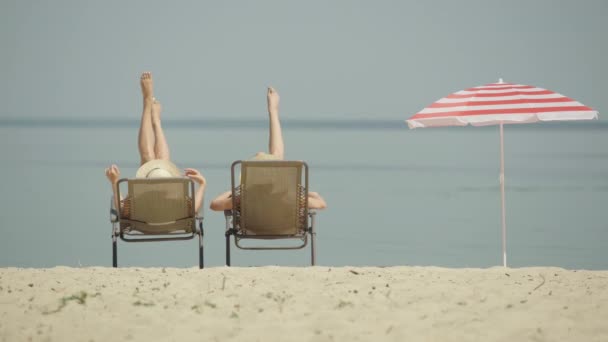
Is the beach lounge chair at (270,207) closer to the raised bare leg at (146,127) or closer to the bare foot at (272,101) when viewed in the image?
the bare foot at (272,101)

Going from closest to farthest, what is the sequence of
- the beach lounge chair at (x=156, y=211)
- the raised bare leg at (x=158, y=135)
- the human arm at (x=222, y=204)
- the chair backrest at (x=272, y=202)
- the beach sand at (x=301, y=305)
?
the beach sand at (x=301, y=305), the beach lounge chair at (x=156, y=211), the chair backrest at (x=272, y=202), the human arm at (x=222, y=204), the raised bare leg at (x=158, y=135)

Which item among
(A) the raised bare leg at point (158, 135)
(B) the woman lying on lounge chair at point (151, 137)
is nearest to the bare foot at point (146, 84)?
(B) the woman lying on lounge chair at point (151, 137)

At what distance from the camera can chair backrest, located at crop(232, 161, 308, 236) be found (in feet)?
21.6

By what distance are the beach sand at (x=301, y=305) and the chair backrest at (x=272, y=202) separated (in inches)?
29.5

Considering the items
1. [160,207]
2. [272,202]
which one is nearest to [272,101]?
[272,202]

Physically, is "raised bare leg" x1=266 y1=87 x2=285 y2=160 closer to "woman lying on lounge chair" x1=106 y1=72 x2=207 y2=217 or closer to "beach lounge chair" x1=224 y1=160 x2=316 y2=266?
"woman lying on lounge chair" x1=106 y1=72 x2=207 y2=217

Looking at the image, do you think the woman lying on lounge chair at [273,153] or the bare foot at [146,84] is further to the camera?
the bare foot at [146,84]

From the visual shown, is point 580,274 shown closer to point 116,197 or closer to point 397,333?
point 397,333

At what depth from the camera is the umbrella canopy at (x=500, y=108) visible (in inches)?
262

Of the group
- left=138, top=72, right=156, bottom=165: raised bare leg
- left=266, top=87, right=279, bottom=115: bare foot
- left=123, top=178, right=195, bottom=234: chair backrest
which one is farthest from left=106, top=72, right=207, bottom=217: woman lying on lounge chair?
left=266, top=87, right=279, bottom=115: bare foot

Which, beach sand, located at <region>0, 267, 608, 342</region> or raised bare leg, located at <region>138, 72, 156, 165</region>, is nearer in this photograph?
beach sand, located at <region>0, 267, 608, 342</region>

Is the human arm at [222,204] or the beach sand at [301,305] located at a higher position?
the human arm at [222,204]

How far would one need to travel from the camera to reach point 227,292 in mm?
5125

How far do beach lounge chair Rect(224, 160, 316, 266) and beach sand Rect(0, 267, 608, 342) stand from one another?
2.43 ft
